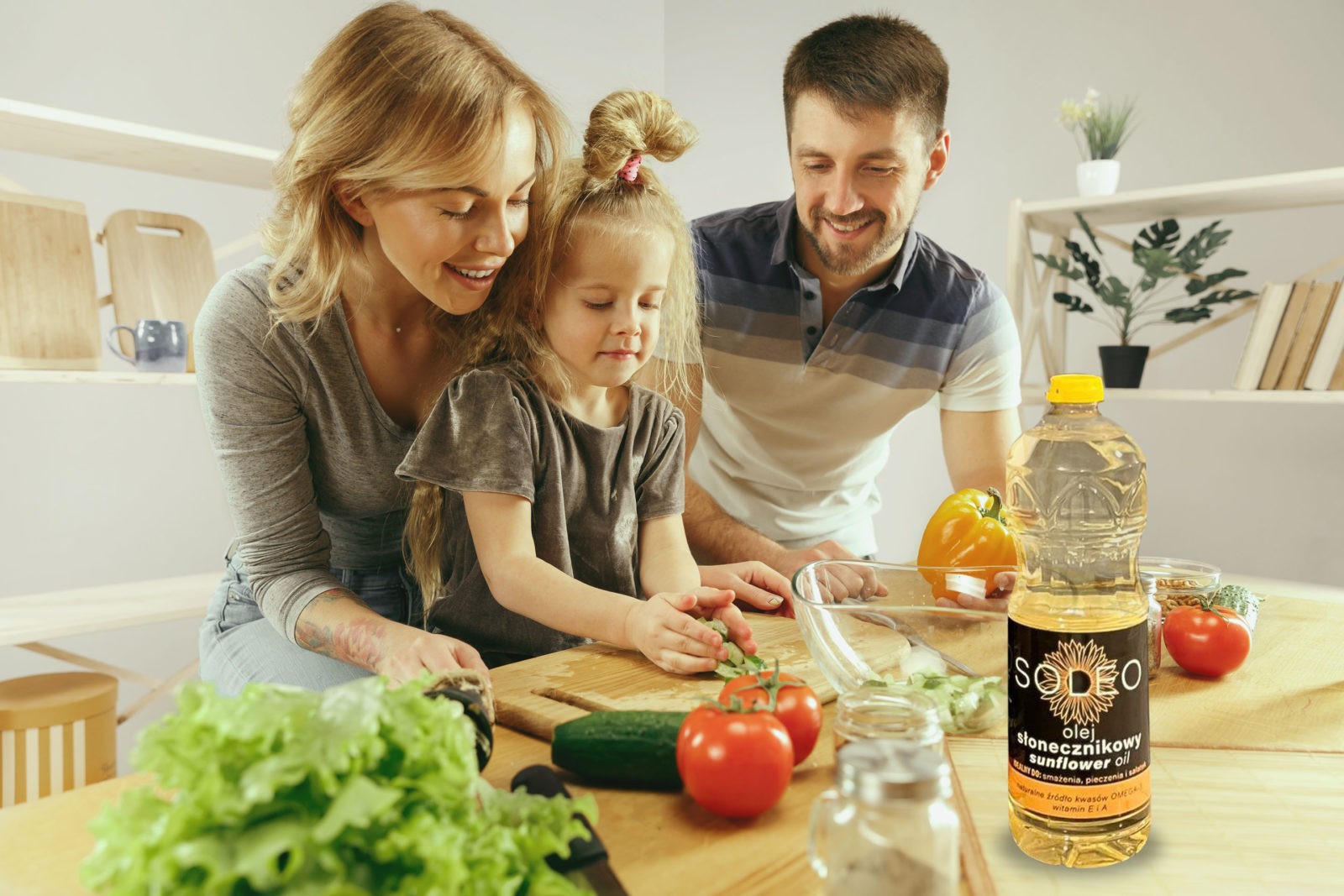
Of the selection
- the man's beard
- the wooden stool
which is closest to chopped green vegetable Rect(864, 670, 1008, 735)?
the man's beard

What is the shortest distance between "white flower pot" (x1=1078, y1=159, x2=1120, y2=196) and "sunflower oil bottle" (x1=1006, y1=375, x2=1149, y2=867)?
7.82ft

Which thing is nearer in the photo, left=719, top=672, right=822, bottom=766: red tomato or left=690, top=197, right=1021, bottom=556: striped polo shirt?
left=719, top=672, right=822, bottom=766: red tomato

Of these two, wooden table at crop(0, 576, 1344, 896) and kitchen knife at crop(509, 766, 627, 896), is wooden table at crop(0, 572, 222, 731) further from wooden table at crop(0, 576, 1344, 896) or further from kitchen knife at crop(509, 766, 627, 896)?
kitchen knife at crop(509, 766, 627, 896)

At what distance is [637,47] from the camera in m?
4.50

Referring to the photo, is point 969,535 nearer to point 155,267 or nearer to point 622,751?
point 622,751

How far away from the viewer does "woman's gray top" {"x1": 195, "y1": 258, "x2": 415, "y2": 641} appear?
138cm

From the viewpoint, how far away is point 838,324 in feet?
6.86

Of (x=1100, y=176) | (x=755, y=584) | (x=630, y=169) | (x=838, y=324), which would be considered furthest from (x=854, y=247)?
(x=1100, y=176)

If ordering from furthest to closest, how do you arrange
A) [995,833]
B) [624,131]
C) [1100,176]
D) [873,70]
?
1. [1100,176]
2. [873,70]
3. [624,131]
4. [995,833]

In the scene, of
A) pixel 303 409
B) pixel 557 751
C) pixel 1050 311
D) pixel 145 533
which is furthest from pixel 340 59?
pixel 1050 311

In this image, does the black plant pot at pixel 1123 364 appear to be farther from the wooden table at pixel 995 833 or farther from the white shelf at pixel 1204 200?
the wooden table at pixel 995 833

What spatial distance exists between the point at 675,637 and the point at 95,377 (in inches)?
71.5

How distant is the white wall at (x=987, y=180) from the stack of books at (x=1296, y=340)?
0.45 meters

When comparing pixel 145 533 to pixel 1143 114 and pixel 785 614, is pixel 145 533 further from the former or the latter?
pixel 1143 114
